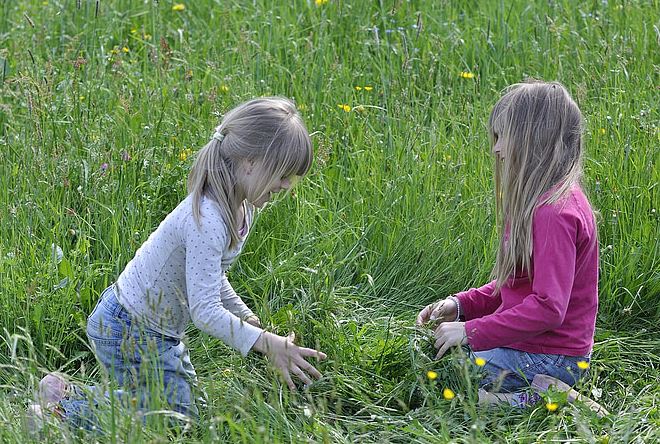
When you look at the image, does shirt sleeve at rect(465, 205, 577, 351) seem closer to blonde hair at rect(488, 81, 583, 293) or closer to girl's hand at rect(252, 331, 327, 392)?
blonde hair at rect(488, 81, 583, 293)

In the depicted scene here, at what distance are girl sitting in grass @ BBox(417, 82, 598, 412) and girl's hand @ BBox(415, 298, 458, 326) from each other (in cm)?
9

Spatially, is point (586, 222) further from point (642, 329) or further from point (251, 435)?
point (251, 435)

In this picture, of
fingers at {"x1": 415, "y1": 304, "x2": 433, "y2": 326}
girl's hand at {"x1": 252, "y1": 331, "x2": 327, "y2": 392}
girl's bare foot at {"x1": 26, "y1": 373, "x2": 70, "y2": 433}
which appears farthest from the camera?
fingers at {"x1": 415, "y1": 304, "x2": 433, "y2": 326}

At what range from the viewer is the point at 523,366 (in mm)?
2918

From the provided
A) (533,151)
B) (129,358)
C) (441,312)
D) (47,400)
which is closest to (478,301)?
(441,312)

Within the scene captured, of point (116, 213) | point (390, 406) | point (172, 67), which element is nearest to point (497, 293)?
point (390, 406)

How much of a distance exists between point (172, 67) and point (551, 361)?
8.49 feet

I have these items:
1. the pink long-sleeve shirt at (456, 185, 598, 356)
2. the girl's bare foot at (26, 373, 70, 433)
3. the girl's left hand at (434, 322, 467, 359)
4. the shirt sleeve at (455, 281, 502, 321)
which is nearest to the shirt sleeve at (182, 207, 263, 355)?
the girl's bare foot at (26, 373, 70, 433)

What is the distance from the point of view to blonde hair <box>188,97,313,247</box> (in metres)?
2.68

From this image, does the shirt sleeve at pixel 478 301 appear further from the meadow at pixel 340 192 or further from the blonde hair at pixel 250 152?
the blonde hair at pixel 250 152

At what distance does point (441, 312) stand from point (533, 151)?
1.99ft

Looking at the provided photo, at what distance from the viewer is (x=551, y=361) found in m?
2.90

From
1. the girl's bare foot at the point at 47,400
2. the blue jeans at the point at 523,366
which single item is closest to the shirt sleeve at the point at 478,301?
the blue jeans at the point at 523,366

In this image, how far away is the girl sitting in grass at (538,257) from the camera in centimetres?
274
